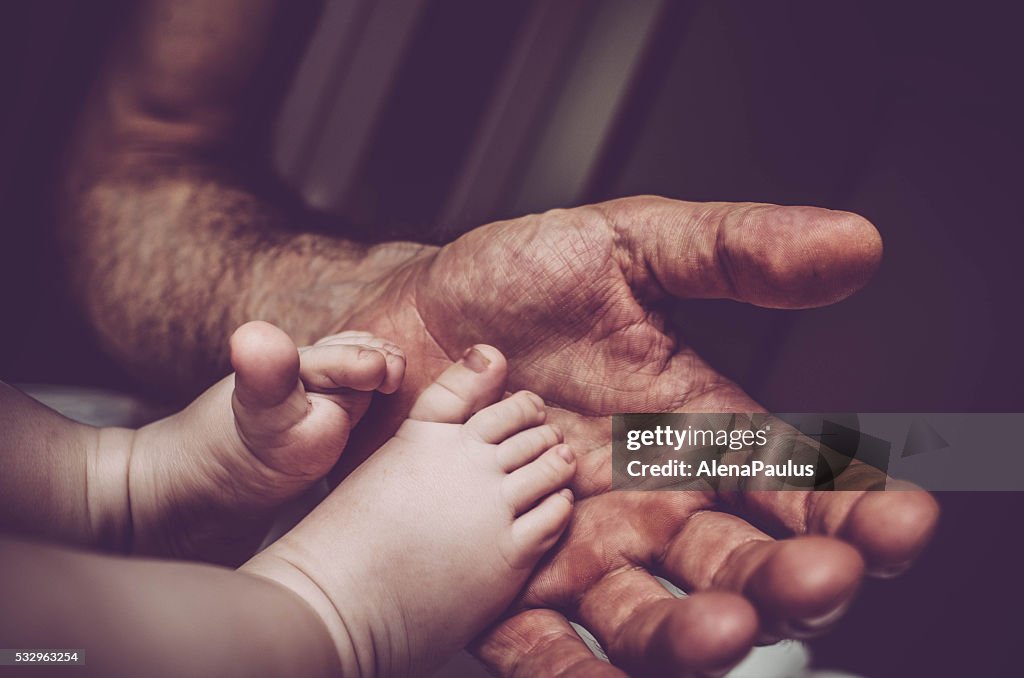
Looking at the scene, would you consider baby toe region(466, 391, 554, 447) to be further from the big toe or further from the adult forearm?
the adult forearm

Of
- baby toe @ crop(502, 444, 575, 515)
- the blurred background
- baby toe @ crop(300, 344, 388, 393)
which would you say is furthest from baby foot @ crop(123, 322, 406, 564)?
the blurred background

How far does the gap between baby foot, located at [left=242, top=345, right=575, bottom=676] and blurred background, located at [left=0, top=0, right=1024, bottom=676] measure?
0.78ft

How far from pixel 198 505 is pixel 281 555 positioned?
0.11 m

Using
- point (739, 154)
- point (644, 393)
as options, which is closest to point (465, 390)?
point (644, 393)

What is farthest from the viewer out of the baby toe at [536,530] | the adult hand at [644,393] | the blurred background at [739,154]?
the blurred background at [739,154]

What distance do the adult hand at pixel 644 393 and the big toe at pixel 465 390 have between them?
1.5 inches

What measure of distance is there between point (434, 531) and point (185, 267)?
1.43 ft

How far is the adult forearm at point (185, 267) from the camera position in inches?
26.6

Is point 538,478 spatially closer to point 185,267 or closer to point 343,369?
point 343,369

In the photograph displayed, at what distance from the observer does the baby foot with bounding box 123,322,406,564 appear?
418 millimetres

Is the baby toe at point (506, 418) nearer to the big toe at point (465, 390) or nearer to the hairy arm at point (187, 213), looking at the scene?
the big toe at point (465, 390)

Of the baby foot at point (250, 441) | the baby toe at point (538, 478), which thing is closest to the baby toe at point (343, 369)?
the baby foot at point (250, 441)

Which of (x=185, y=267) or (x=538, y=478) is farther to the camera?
(x=185, y=267)

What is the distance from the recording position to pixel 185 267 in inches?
27.7
